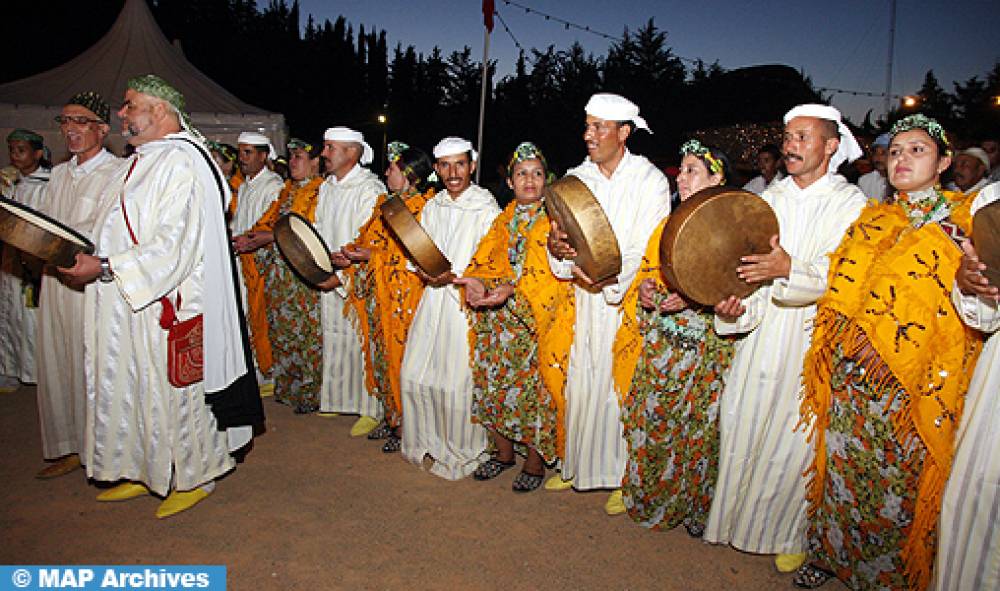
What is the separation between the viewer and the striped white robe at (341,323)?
15.8ft

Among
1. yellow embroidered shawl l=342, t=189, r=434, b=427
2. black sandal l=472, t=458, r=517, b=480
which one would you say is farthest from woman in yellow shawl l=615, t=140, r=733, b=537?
yellow embroidered shawl l=342, t=189, r=434, b=427

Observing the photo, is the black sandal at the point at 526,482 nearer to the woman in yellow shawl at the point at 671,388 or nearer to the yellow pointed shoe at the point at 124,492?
the woman in yellow shawl at the point at 671,388

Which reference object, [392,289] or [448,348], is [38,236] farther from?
[448,348]

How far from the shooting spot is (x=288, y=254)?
4.27 m

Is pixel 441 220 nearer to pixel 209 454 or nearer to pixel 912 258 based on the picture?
pixel 209 454

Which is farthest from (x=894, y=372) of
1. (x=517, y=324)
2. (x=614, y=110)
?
(x=517, y=324)

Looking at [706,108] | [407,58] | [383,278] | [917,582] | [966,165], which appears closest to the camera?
[917,582]

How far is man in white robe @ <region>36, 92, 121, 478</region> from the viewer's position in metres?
3.60

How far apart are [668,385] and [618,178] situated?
3.91ft

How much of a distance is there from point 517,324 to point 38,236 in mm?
2492

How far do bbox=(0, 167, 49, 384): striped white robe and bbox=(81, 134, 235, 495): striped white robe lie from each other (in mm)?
2471

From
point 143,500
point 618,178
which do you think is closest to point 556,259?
point 618,178

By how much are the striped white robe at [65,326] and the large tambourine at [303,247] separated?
3.42ft

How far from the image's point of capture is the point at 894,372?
247cm
